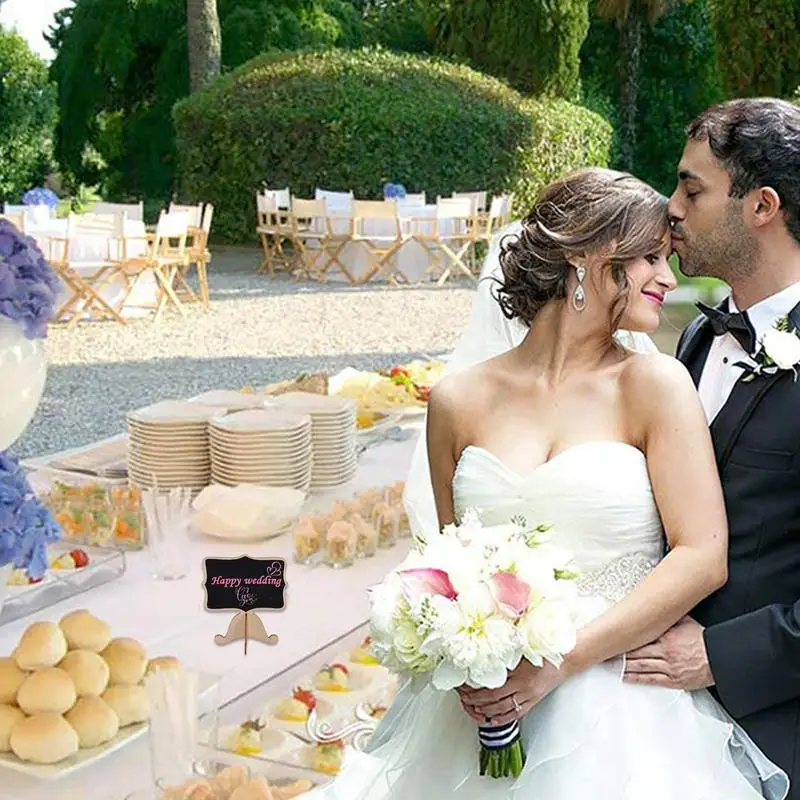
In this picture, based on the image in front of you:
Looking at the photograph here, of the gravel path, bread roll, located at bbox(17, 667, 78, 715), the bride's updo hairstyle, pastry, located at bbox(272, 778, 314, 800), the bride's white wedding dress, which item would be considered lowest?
the gravel path

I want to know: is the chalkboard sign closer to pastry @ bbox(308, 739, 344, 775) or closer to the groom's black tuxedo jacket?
pastry @ bbox(308, 739, 344, 775)

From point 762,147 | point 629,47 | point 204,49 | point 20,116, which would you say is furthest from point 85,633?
point 629,47

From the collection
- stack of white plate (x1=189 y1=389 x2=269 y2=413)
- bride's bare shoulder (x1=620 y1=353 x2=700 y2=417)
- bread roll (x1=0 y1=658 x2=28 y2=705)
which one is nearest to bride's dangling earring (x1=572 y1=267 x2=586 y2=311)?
bride's bare shoulder (x1=620 y1=353 x2=700 y2=417)

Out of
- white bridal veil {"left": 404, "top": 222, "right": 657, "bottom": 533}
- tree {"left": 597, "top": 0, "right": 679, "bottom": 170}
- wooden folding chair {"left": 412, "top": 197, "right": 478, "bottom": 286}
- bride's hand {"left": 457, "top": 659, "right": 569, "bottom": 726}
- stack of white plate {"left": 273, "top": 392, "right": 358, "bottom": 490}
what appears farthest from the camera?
tree {"left": 597, "top": 0, "right": 679, "bottom": 170}

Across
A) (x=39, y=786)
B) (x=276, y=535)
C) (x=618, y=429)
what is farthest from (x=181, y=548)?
(x=618, y=429)

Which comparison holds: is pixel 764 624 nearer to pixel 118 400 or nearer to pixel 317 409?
pixel 317 409

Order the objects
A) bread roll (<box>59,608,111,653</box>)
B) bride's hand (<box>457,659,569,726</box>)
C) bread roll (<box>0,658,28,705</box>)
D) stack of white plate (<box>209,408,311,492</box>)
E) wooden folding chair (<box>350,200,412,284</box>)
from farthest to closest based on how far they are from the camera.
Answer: wooden folding chair (<box>350,200,412,284</box>) → stack of white plate (<box>209,408,311,492</box>) → bread roll (<box>59,608,111,653</box>) → bread roll (<box>0,658,28,705</box>) → bride's hand (<box>457,659,569,726</box>)

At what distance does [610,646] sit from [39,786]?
3.35 ft

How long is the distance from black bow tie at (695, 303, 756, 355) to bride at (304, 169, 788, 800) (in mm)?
98

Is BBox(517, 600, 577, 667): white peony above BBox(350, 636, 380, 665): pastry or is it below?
above

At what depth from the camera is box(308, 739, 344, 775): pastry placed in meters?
2.17

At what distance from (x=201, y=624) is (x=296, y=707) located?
520 millimetres

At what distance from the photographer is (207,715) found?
217 cm

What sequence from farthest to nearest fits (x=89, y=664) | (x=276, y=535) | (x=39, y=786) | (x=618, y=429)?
(x=276, y=535) < (x=89, y=664) < (x=39, y=786) < (x=618, y=429)
